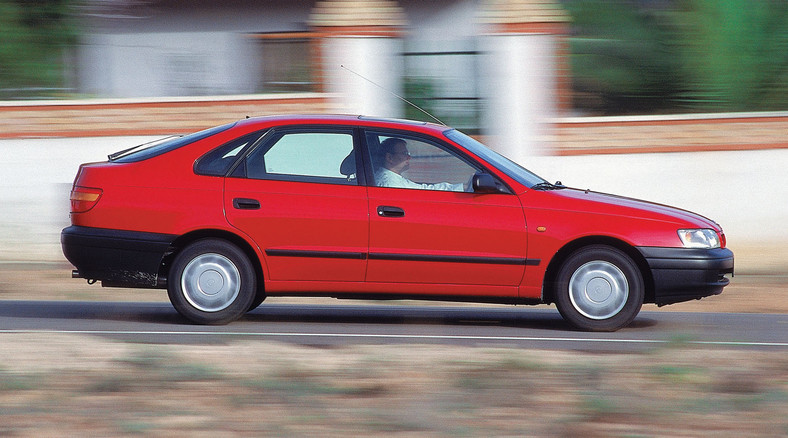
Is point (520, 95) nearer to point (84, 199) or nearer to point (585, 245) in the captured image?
point (585, 245)

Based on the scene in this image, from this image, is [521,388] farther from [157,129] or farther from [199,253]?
[157,129]

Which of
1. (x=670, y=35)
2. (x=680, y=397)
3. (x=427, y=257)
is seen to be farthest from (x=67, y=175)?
(x=680, y=397)

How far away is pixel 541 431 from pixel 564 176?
921 cm

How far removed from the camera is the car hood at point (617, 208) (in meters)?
7.63

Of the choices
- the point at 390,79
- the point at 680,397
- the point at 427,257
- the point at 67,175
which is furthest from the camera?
the point at 390,79

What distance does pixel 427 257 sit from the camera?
7574 mm

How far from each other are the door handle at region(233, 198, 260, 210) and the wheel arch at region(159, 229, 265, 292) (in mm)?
208

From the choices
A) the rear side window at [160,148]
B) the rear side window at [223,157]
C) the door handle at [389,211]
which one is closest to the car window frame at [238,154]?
the rear side window at [223,157]

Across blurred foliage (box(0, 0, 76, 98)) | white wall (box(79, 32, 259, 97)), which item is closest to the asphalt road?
blurred foliage (box(0, 0, 76, 98))

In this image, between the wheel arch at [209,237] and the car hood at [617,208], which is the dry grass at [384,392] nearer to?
the wheel arch at [209,237]

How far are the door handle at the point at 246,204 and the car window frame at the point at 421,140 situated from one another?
2.63 ft

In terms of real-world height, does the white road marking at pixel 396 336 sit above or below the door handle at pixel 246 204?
below

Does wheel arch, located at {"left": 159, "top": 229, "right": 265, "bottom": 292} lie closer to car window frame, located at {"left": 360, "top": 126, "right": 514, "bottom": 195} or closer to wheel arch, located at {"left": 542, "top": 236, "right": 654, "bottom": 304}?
car window frame, located at {"left": 360, "top": 126, "right": 514, "bottom": 195}

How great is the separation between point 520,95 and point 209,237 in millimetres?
7159
